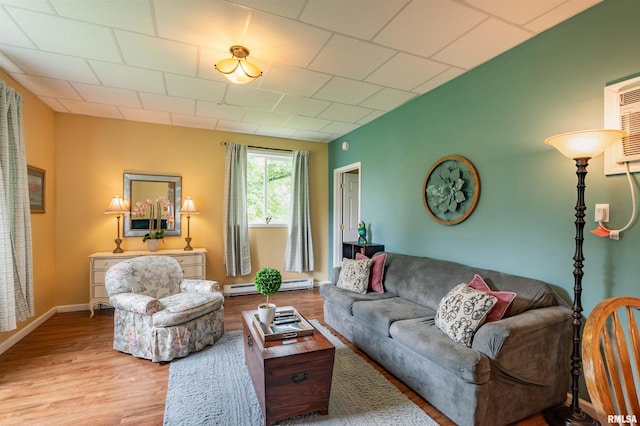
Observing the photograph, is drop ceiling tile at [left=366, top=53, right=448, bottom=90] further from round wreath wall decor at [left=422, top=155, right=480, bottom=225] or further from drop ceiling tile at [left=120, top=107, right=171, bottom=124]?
drop ceiling tile at [left=120, top=107, right=171, bottom=124]

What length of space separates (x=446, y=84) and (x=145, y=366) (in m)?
4.02

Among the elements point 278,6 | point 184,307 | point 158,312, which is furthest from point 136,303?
point 278,6

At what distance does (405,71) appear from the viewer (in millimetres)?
2793

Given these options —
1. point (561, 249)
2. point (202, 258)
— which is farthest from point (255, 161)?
point (561, 249)

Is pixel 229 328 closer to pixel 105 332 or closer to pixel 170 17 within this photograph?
pixel 105 332

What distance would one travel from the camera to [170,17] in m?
2.03

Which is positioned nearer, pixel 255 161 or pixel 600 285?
pixel 600 285

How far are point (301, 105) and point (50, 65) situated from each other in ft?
8.15

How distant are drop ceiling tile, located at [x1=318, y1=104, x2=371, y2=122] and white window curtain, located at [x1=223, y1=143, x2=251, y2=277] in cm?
167

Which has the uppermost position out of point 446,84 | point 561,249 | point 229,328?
point 446,84

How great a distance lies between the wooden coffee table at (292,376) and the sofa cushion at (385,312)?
0.67 metres

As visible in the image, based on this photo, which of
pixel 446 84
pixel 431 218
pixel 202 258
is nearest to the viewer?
pixel 446 84

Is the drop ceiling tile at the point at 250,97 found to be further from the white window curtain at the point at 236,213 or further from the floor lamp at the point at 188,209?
the floor lamp at the point at 188,209

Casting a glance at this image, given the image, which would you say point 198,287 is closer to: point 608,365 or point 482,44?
point 608,365
